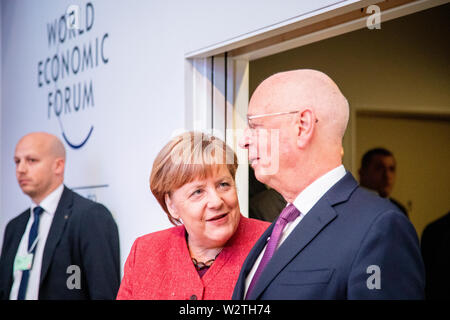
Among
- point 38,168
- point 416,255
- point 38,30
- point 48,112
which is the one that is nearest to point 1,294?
point 38,168

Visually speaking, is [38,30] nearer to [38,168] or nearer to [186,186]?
[38,168]

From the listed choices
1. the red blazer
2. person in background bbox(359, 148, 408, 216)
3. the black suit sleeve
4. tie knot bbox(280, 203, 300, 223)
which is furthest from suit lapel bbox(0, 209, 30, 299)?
tie knot bbox(280, 203, 300, 223)

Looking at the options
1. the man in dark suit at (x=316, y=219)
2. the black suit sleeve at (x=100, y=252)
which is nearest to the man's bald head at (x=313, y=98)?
the man in dark suit at (x=316, y=219)

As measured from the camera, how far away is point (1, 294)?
3.46m

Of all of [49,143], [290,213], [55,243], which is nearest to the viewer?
[290,213]

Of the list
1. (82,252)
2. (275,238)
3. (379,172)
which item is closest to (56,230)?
(82,252)

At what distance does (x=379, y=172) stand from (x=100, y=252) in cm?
149

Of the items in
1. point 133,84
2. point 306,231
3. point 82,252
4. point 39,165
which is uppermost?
point 133,84

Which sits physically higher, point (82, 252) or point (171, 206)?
point (171, 206)

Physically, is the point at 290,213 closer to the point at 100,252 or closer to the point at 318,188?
the point at 318,188

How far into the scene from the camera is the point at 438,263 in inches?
86.4

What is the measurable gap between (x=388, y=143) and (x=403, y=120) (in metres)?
0.43

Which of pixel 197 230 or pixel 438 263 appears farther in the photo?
pixel 438 263
